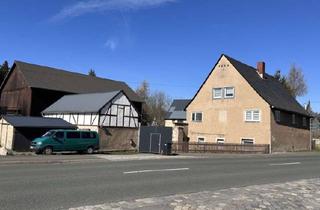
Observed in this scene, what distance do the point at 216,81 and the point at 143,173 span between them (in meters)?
34.9

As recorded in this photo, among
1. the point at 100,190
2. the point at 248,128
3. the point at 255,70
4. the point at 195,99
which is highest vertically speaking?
the point at 255,70

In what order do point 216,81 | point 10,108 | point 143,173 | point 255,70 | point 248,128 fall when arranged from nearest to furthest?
1. point 143,173
2. point 248,128
3. point 216,81
4. point 255,70
5. point 10,108

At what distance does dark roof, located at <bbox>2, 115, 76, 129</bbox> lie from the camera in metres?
36.9

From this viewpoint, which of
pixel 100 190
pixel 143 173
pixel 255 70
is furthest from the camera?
pixel 255 70

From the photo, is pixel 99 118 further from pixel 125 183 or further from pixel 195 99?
pixel 125 183

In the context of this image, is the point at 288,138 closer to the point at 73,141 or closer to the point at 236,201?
the point at 73,141

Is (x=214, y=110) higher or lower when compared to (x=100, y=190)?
higher

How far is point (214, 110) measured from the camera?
50750 mm

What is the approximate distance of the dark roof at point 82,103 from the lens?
1677 inches

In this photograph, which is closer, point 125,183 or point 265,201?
point 265,201

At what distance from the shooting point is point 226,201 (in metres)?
10.4

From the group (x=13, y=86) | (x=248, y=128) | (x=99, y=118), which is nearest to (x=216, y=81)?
(x=248, y=128)

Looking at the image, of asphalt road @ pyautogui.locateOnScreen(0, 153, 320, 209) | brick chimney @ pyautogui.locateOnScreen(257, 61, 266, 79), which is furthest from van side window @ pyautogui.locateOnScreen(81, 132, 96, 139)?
brick chimney @ pyautogui.locateOnScreen(257, 61, 266, 79)

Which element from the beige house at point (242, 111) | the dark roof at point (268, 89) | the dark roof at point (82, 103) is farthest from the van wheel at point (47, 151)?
the dark roof at point (268, 89)
